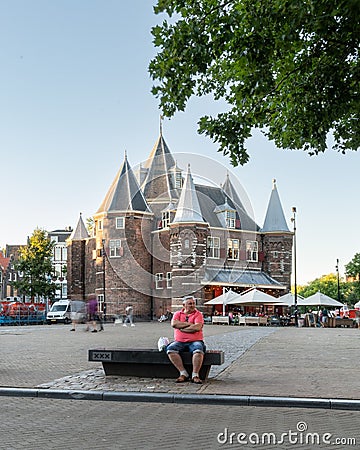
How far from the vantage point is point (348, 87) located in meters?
11.9

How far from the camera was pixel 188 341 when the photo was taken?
11.6 metres

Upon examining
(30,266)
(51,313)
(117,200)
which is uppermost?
(117,200)

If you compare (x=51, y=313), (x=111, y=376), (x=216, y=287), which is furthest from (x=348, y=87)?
(x=216, y=287)

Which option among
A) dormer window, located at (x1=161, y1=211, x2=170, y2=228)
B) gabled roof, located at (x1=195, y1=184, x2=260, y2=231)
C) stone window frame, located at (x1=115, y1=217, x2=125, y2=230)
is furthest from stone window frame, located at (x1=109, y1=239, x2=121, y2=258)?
gabled roof, located at (x1=195, y1=184, x2=260, y2=231)

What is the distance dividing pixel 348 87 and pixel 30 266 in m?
59.6

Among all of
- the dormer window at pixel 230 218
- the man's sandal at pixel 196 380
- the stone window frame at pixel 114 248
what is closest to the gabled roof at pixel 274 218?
the dormer window at pixel 230 218

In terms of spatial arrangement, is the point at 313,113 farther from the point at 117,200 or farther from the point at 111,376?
the point at 117,200

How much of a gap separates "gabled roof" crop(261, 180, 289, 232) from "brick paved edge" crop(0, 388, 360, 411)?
63.8 metres

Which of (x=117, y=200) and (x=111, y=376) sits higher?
(x=117, y=200)

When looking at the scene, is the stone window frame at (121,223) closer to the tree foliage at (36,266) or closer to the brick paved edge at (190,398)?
the tree foliage at (36,266)

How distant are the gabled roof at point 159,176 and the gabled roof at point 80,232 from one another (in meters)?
8.93

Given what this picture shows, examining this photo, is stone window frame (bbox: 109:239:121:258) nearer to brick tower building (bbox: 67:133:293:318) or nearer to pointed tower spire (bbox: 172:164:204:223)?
brick tower building (bbox: 67:133:293:318)

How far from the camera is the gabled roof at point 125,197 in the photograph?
7081 centimetres

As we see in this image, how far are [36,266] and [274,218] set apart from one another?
88.5ft
